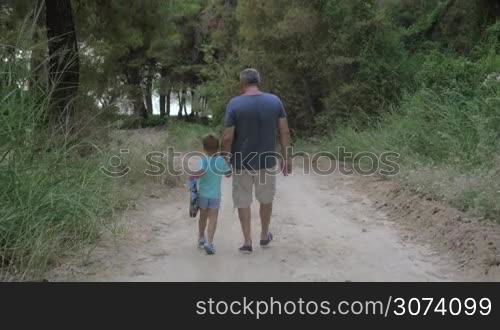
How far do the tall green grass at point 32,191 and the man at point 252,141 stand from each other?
1731 mm

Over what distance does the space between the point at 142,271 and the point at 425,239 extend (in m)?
3.53

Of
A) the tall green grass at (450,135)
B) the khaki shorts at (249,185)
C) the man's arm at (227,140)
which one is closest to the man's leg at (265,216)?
the khaki shorts at (249,185)

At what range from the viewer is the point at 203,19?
1377 inches

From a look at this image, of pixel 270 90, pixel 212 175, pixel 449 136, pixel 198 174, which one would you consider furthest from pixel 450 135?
pixel 270 90

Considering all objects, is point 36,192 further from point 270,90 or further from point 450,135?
point 270,90

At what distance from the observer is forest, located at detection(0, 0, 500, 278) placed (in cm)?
648

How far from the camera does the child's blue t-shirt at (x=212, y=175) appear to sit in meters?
6.96

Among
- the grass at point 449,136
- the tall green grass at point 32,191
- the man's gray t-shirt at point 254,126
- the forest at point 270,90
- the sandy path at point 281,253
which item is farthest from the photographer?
the grass at point 449,136

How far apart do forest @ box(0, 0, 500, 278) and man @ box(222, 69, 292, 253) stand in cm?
176

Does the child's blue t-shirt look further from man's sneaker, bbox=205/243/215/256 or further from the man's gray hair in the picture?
the man's gray hair

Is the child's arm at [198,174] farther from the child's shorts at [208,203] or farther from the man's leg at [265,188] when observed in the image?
the man's leg at [265,188]

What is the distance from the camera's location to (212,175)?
7.04 metres

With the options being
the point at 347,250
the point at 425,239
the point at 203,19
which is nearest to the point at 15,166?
the point at 347,250

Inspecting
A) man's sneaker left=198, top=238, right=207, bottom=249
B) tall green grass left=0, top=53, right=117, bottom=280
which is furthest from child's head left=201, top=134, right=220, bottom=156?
tall green grass left=0, top=53, right=117, bottom=280
